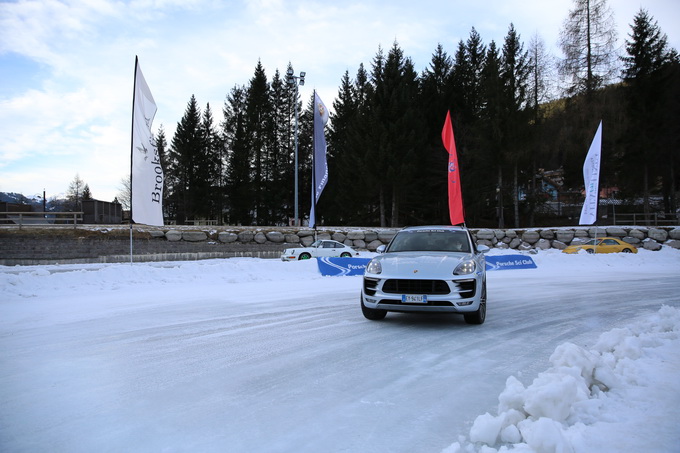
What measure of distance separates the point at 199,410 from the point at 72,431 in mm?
850

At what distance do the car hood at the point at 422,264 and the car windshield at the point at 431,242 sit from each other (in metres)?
0.35

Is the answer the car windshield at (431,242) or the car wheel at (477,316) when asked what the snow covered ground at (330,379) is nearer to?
the car wheel at (477,316)

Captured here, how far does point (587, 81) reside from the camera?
34.2m

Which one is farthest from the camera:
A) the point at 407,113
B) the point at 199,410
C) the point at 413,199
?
the point at 413,199

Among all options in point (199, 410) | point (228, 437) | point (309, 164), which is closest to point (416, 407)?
point (228, 437)

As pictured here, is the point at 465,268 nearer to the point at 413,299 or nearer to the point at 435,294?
the point at 435,294

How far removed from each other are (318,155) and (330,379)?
16.4 metres

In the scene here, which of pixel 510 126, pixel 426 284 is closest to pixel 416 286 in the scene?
pixel 426 284

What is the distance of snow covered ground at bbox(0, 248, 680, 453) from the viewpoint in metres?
2.87

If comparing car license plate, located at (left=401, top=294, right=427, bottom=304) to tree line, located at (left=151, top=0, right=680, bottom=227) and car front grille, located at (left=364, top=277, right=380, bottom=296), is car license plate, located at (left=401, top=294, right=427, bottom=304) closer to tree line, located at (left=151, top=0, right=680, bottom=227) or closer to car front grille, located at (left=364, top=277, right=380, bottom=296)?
car front grille, located at (left=364, top=277, right=380, bottom=296)

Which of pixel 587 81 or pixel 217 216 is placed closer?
pixel 587 81

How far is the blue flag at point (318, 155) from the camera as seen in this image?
19391mm

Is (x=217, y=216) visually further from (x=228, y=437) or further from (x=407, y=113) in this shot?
(x=228, y=437)

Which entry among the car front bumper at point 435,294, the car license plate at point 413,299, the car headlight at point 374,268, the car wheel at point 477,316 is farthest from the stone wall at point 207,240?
the car wheel at point 477,316
